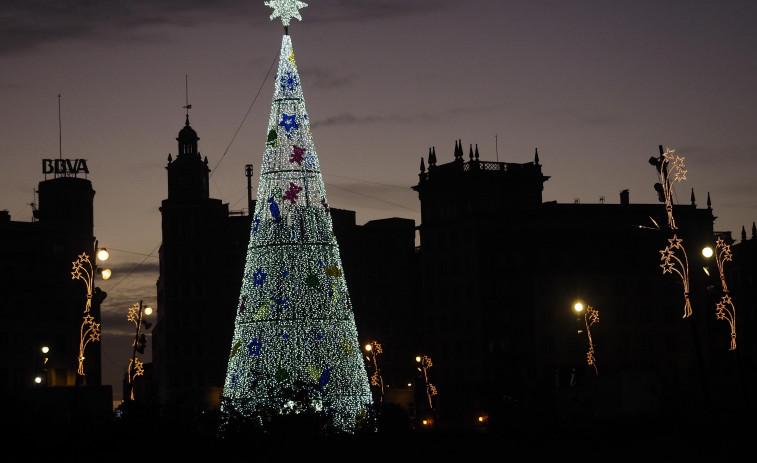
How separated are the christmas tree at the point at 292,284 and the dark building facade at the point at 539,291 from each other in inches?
2363

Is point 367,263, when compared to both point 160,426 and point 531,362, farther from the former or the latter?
point 160,426

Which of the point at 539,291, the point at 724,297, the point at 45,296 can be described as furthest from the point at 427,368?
the point at 724,297

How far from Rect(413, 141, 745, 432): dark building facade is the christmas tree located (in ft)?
197

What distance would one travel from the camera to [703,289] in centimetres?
12531

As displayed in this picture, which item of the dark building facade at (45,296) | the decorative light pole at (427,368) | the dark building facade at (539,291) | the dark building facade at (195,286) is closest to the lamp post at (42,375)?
the dark building facade at (45,296)

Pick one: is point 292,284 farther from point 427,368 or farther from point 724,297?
point 427,368

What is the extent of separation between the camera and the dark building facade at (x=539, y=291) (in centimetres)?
12138

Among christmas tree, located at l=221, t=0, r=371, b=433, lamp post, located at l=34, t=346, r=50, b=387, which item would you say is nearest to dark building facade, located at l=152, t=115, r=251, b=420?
lamp post, located at l=34, t=346, r=50, b=387

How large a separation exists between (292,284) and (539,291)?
67.9m

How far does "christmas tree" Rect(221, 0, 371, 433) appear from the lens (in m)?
56.5

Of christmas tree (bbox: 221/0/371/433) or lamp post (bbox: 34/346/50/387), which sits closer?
christmas tree (bbox: 221/0/371/433)

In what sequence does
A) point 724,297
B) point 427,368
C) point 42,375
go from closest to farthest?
point 724,297, point 42,375, point 427,368

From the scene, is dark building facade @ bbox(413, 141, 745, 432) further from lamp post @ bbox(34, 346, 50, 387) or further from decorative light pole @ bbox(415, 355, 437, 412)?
lamp post @ bbox(34, 346, 50, 387)

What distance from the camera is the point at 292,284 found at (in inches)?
2227
